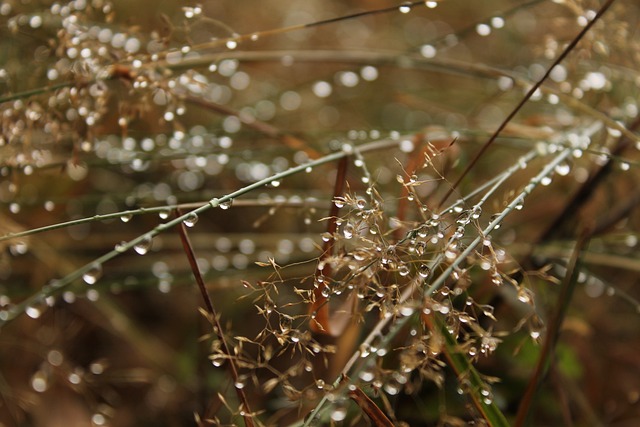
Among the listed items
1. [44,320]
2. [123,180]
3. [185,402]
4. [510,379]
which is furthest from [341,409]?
[123,180]

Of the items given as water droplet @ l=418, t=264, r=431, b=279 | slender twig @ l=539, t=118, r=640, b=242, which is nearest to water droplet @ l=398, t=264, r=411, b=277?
water droplet @ l=418, t=264, r=431, b=279

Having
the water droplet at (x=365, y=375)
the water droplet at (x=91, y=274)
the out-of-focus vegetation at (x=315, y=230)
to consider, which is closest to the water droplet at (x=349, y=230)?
the out-of-focus vegetation at (x=315, y=230)

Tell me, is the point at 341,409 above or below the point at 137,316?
above

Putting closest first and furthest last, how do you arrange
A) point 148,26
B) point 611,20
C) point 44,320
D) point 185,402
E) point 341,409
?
1. point 341,409
2. point 611,20
3. point 185,402
4. point 44,320
5. point 148,26

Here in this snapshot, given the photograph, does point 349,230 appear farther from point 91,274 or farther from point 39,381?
point 39,381

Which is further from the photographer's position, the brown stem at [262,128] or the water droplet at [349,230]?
the brown stem at [262,128]

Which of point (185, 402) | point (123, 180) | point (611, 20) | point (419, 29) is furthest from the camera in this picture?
point (419, 29)

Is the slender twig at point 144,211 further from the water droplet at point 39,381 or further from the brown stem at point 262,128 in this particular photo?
the water droplet at point 39,381

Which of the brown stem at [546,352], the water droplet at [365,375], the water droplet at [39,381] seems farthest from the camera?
the water droplet at [39,381]

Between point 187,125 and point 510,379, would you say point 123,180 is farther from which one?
point 510,379
